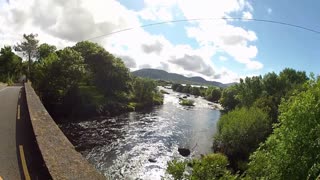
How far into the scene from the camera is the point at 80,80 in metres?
69.7

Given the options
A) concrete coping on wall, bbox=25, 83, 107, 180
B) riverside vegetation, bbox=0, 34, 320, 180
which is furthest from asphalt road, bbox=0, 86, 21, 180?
riverside vegetation, bbox=0, 34, 320, 180

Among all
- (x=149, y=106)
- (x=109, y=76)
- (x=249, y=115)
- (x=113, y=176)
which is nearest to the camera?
(x=113, y=176)

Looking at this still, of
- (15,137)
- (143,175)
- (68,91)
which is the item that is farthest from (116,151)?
(68,91)

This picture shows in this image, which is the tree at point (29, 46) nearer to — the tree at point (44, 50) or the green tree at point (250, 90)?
the tree at point (44, 50)

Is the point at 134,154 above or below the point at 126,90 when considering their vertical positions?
below

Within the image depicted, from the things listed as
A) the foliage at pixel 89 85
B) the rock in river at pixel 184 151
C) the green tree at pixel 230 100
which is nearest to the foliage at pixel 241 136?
the rock in river at pixel 184 151

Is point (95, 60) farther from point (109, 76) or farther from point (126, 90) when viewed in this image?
point (126, 90)

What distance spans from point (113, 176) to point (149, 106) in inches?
2471

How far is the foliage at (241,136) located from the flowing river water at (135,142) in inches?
98.5

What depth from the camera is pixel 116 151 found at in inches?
1457

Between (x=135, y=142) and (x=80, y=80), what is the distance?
32185 millimetres

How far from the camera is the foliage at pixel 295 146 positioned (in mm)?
18000

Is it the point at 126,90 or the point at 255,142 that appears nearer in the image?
the point at 255,142

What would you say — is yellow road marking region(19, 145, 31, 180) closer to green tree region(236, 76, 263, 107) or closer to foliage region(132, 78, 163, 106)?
green tree region(236, 76, 263, 107)
